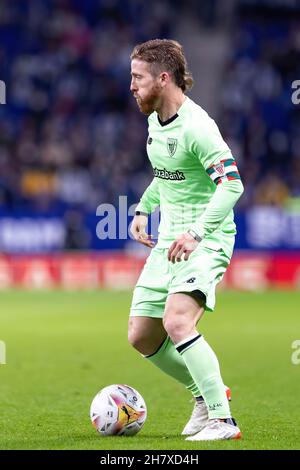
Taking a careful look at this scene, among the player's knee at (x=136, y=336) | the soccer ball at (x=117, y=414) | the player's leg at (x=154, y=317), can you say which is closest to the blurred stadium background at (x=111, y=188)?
the soccer ball at (x=117, y=414)

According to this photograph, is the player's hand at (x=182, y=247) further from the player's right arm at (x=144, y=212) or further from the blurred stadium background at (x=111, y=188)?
the blurred stadium background at (x=111, y=188)

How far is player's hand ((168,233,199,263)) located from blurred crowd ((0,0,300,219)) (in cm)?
1618

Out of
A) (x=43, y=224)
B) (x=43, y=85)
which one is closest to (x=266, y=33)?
(x=43, y=85)

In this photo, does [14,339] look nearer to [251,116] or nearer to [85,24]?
[251,116]

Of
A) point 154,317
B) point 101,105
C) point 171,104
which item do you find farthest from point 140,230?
point 101,105

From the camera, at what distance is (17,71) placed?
83.9 ft

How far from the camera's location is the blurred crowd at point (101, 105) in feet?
75.6

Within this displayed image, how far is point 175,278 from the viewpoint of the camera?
19.6 feet

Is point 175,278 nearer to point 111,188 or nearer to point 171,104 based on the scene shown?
point 171,104

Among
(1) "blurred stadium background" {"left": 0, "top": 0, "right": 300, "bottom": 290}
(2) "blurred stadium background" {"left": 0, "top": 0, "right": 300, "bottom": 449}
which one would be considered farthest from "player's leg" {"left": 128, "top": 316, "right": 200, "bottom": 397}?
(1) "blurred stadium background" {"left": 0, "top": 0, "right": 300, "bottom": 290}

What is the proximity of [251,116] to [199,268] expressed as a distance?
64.9 ft

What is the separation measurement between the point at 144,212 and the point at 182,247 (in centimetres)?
115
